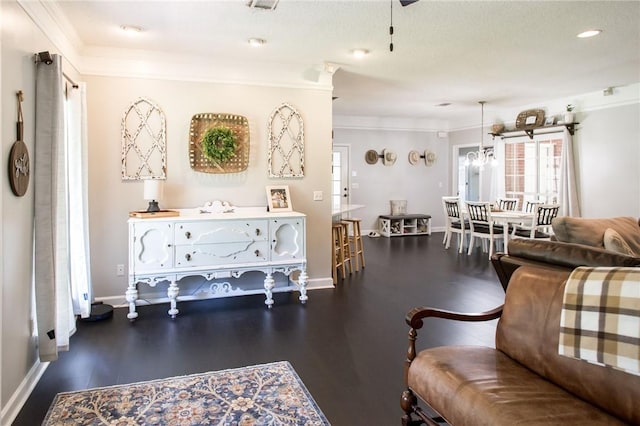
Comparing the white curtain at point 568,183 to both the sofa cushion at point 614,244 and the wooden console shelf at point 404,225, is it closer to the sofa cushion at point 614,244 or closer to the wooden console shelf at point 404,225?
the wooden console shelf at point 404,225

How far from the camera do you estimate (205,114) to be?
14.8ft

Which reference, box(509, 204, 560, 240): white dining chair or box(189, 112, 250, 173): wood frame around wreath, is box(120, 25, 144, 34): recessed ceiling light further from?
box(509, 204, 560, 240): white dining chair

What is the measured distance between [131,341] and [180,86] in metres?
2.62

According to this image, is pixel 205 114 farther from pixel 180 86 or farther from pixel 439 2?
pixel 439 2

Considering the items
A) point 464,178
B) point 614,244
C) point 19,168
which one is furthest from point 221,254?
point 464,178

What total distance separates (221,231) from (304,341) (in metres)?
1.41

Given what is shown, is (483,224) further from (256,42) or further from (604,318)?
(604,318)

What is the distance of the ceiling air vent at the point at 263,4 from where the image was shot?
3064 mm

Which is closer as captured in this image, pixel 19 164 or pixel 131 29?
pixel 19 164

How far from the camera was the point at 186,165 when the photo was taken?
4.49 m

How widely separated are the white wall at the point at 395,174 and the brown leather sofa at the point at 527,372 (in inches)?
287

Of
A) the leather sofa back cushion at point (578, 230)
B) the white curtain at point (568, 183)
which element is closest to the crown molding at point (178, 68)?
the leather sofa back cushion at point (578, 230)

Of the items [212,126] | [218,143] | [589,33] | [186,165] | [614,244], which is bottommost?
[614,244]

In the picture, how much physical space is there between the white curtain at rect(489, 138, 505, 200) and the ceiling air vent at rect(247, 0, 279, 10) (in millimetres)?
6655
